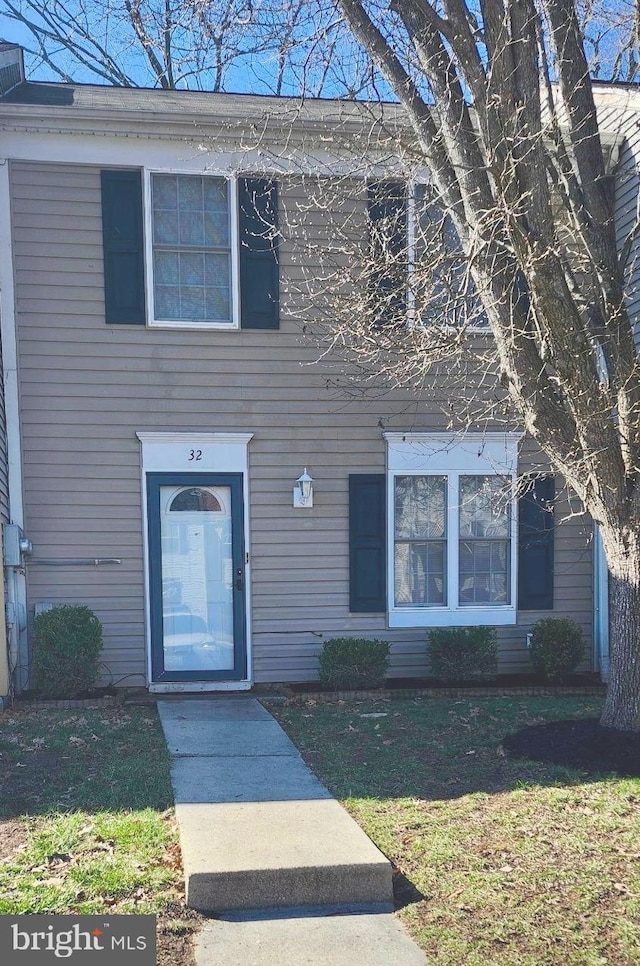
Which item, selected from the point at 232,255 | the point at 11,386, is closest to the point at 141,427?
the point at 11,386

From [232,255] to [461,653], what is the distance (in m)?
4.48

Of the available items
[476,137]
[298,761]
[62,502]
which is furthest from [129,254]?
[298,761]

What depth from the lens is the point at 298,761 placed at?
5.84 metres

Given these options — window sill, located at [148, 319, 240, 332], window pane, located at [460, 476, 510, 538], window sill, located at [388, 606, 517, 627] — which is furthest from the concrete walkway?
window sill, located at [148, 319, 240, 332]

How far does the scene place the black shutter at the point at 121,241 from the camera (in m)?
8.16

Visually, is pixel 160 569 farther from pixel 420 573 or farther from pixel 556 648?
pixel 556 648

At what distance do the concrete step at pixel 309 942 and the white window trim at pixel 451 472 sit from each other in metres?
5.11

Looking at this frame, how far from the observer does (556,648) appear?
28.2 ft

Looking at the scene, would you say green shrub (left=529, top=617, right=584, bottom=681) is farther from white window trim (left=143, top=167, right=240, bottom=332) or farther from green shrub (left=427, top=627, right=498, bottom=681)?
white window trim (left=143, top=167, right=240, bottom=332)

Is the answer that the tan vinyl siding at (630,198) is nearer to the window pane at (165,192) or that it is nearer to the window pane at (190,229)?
the window pane at (190,229)

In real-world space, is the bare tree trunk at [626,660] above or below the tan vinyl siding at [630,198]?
below

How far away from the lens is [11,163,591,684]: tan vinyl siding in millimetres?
Answer: 8141

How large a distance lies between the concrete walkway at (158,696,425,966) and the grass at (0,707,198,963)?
14 cm

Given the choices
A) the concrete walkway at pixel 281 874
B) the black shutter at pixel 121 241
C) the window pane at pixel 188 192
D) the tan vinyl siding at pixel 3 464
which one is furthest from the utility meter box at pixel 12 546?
the window pane at pixel 188 192
